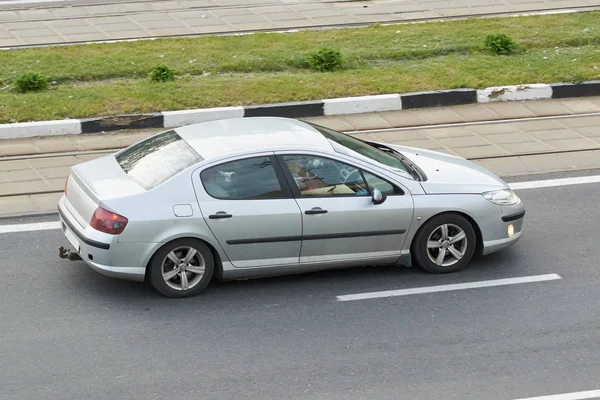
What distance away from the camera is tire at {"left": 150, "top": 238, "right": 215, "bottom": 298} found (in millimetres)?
8031

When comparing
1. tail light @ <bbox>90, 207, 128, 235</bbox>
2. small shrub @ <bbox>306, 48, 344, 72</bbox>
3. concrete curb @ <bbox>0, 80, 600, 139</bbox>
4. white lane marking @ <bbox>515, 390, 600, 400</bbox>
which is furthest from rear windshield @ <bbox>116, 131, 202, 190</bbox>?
small shrub @ <bbox>306, 48, 344, 72</bbox>

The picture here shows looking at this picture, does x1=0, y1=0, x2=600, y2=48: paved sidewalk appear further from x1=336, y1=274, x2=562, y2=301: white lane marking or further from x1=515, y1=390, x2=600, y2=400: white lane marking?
x1=515, y1=390, x2=600, y2=400: white lane marking

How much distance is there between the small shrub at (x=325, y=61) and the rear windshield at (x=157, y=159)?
18.3 feet

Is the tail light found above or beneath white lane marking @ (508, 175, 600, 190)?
above

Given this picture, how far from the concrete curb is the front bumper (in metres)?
4.49

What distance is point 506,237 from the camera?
8.91 metres

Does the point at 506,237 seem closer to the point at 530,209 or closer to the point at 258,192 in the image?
the point at 530,209

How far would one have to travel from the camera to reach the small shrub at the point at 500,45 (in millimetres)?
15008

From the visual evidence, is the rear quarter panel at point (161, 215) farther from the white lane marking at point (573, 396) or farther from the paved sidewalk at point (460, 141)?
the white lane marking at point (573, 396)

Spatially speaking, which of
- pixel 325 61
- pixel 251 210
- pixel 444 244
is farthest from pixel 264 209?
pixel 325 61

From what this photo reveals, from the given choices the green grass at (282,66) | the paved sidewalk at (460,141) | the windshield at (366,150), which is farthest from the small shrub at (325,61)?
the windshield at (366,150)

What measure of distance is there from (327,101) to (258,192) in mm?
4999

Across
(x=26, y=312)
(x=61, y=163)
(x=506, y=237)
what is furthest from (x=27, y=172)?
(x=506, y=237)

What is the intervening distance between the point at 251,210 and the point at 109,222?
1094 millimetres
